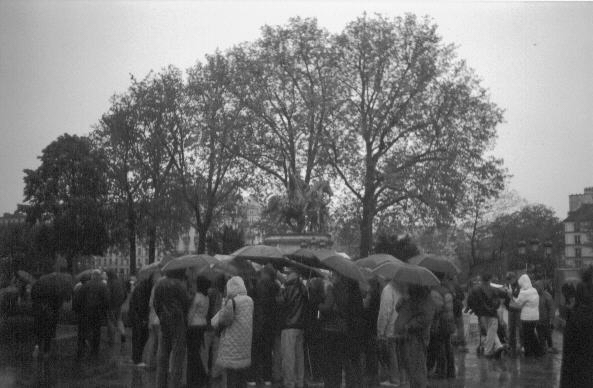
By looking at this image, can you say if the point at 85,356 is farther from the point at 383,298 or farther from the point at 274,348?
the point at 383,298

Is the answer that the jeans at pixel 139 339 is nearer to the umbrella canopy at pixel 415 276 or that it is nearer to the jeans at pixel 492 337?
the umbrella canopy at pixel 415 276

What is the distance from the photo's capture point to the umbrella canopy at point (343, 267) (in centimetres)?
1072

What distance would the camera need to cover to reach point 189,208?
148ft

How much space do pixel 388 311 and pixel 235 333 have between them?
3.32 m

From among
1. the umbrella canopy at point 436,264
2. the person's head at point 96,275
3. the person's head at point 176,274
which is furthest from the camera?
the person's head at point 96,275

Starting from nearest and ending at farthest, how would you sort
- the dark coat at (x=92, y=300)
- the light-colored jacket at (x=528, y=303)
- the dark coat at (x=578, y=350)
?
the dark coat at (x=578, y=350) → the dark coat at (x=92, y=300) → the light-colored jacket at (x=528, y=303)

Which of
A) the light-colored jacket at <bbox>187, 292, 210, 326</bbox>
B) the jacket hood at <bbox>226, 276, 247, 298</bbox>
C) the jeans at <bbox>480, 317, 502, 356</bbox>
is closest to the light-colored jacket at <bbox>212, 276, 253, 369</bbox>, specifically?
the jacket hood at <bbox>226, 276, 247, 298</bbox>

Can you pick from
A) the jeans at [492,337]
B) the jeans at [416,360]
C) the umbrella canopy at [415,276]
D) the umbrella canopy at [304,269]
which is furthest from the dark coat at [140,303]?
the jeans at [492,337]

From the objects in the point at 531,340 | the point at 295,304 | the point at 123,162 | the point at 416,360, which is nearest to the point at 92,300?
the point at 295,304

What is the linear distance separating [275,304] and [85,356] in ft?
18.5

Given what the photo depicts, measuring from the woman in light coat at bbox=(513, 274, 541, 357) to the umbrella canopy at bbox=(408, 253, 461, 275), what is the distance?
10.8 feet

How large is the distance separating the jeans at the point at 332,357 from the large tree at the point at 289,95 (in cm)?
2847

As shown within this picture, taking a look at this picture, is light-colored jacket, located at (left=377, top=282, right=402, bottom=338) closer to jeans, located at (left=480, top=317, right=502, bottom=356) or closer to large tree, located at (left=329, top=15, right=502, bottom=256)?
jeans, located at (left=480, top=317, right=502, bottom=356)

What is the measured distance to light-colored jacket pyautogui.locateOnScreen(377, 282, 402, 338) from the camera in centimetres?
1224
